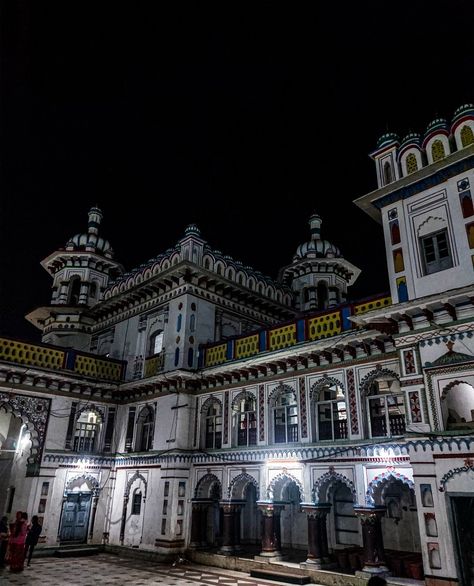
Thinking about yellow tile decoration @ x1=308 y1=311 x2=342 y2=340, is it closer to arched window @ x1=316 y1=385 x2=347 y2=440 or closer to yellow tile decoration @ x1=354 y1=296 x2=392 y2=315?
yellow tile decoration @ x1=354 y1=296 x2=392 y2=315

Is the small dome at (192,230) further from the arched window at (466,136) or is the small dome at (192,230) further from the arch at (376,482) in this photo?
the arch at (376,482)

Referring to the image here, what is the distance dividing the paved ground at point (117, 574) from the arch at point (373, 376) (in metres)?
6.15

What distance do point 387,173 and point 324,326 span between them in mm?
5194

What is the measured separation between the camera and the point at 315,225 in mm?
28422

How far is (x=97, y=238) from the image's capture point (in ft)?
92.7

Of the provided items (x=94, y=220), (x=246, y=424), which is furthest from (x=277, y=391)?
(x=94, y=220)

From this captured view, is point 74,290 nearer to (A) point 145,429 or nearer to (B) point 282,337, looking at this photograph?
(A) point 145,429

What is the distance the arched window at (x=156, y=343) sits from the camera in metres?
21.4

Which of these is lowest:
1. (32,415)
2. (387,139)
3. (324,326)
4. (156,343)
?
(32,415)

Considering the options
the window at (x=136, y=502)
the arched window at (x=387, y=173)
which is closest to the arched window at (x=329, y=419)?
the arched window at (x=387, y=173)

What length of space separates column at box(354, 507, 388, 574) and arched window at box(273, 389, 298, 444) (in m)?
3.60

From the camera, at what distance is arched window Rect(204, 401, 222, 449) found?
1858cm

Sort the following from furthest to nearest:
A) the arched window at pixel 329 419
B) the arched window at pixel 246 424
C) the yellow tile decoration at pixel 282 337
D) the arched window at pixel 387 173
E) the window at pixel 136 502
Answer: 1. the window at pixel 136 502
2. the arched window at pixel 246 424
3. the yellow tile decoration at pixel 282 337
4. the arched window at pixel 329 419
5. the arched window at pixel 387 173

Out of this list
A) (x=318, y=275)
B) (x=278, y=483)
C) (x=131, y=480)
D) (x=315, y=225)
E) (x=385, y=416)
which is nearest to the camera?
(x=385, y=416)
